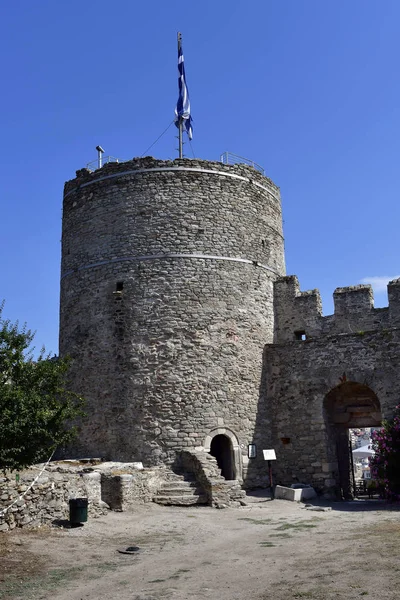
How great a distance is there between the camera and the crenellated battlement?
19188mm

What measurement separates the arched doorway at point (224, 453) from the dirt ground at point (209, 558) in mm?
3725

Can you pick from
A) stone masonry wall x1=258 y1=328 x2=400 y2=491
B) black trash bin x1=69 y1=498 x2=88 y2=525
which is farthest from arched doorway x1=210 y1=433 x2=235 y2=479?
black trash bin x1=69 y1=498 x2=88 y2=525

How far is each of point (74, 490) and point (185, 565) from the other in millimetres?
4734

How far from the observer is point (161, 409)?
17.8 metres

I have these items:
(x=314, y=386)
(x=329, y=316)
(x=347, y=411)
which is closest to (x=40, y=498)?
(x=314, y=386)

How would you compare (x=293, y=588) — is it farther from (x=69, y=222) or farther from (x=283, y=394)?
(x=69, y=222)

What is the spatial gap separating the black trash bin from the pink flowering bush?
8.36 meters

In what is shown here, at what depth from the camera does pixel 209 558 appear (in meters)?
9.86

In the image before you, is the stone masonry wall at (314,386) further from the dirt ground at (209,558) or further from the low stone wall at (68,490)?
the low stone wall at (68,490)

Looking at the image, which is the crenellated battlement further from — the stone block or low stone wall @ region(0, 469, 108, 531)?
low stone wall @ region(0, 469, 108, 531)

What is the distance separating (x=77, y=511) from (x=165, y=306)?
301 inches

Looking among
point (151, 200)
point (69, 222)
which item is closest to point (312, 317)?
point (151, 200)

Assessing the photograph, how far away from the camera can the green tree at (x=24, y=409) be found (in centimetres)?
1107

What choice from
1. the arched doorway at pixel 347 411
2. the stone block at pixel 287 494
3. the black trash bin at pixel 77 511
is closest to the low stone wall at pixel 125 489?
the black trash bin at pixel 77 511
